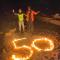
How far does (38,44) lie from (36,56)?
231 centimetres

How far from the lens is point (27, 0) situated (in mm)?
38781

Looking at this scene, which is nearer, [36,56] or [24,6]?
[36,56]

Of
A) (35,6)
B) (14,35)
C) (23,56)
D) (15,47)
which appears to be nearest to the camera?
(23,56)

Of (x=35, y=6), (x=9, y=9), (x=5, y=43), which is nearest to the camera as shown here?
(x=5, y=43)

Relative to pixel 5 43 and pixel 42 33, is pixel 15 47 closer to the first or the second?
pixel 5 43

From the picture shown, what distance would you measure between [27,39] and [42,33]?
100 inches

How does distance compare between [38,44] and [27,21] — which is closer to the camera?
[38,44]

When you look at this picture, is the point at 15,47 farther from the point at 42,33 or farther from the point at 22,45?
the point at 42,33

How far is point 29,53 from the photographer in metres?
19.1

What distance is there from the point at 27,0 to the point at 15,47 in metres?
19.2

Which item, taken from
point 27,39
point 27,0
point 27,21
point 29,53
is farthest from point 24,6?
point 29,53

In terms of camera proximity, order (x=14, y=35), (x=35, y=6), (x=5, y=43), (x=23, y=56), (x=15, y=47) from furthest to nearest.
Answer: (x=35, y=6) → (x=14, y=35) → (x=5, y=43) → (x=15, y=47) → (x=23, y=56)

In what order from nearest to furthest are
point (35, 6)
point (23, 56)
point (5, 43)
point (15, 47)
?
point (23, 56), point (15, 47), point (5, 43), point (35, 6)

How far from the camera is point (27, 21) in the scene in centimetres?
2491
